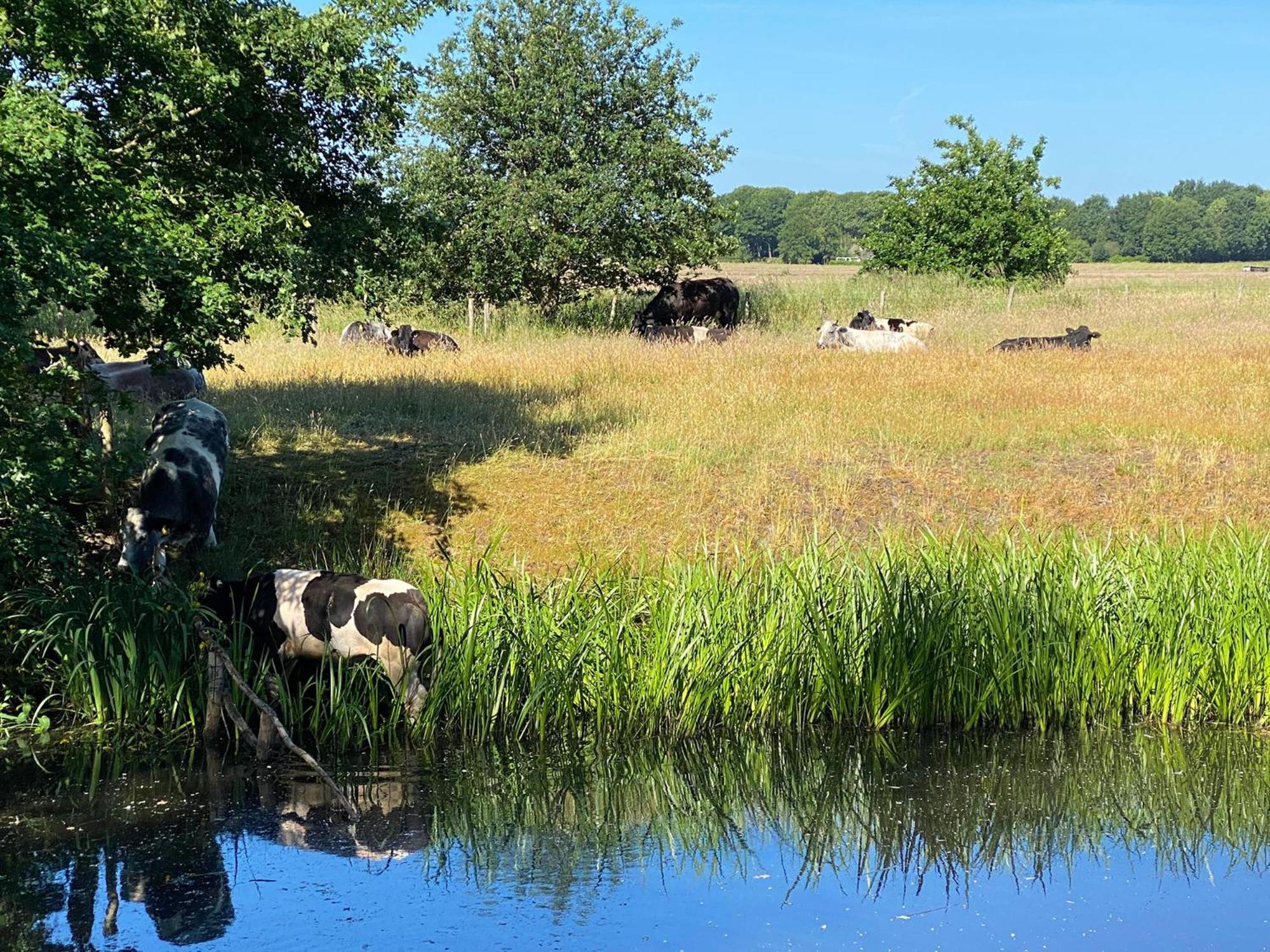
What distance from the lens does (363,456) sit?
49.3 feet

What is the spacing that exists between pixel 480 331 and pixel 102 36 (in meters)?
18.6

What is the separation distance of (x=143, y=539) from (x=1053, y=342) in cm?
1929

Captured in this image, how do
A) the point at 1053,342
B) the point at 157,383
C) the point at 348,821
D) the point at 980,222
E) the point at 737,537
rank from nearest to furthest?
1. the point at 348,821
2. the point at 737,537
3. the point at 157,383
4. the point at 1053,342
5. the point at 980,222

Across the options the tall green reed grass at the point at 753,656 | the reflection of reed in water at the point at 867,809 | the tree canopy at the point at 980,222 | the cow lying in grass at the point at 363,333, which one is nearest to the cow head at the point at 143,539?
the tall green reed grass at the point at 753,656

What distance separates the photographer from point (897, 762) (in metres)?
8.50

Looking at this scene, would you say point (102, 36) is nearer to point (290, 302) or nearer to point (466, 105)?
point (290, 302)

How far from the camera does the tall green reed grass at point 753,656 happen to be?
8.77 metres

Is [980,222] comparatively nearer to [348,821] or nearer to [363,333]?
[363,333]

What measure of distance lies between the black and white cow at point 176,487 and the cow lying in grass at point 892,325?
17383 mm

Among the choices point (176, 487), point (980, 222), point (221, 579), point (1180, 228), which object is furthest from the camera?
point (1180, 228)

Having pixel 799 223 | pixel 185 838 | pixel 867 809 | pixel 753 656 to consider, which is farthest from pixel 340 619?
pixel 799 223

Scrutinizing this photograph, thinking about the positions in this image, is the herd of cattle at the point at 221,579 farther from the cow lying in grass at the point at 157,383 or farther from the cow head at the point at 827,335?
the cow head at the point at 827,335

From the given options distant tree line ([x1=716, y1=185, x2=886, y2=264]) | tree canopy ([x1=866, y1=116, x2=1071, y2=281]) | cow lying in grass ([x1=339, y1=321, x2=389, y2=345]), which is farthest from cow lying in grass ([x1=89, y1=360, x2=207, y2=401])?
distant tree line ([x1=716, y1=185, x2=886, y2=264])

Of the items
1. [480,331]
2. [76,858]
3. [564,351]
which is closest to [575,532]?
[76,858]
